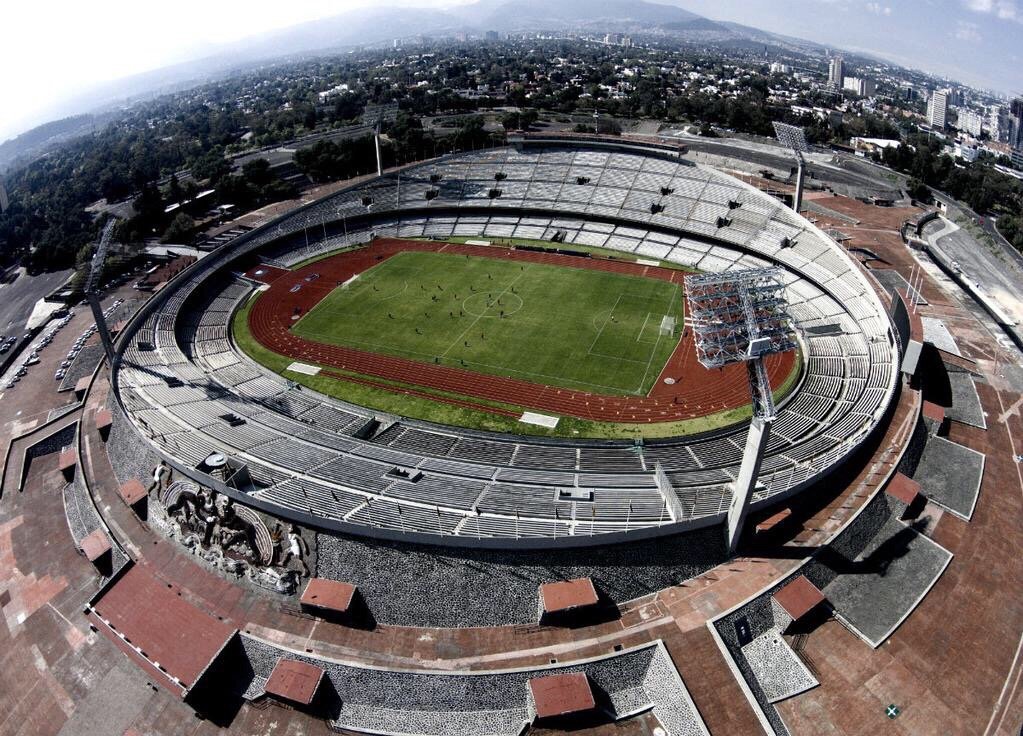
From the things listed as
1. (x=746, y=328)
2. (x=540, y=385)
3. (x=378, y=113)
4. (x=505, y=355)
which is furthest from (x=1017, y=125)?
(x=746, y=328)

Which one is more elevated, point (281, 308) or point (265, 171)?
point (265, 171)

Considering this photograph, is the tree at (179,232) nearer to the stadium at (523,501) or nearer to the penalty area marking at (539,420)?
the stadium at (523,501)

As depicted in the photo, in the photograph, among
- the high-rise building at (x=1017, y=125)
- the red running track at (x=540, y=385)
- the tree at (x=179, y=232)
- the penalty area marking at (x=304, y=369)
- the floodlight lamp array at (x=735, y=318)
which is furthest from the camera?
the high-rise building at (x=1017, y=125)

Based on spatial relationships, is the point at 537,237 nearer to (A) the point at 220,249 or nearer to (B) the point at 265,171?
(A) the point at 220,249

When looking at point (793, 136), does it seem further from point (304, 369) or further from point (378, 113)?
point (304, 369)

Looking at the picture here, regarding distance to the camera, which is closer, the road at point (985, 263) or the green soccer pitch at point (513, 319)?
the green soccer pitch at point (513, 319)

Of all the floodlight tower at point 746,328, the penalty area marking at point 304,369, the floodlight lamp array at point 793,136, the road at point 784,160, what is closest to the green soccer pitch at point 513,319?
the penalty area marking at point 304,369

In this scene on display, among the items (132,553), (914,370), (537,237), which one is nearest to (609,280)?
(537,237)
